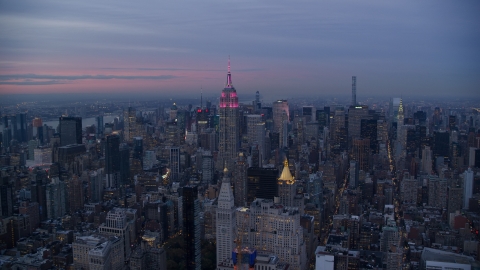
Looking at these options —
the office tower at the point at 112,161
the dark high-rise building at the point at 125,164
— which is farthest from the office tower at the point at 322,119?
the office tower at the point at 112,161

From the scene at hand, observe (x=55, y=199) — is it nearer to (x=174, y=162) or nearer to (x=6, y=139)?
(x=6, y=139)

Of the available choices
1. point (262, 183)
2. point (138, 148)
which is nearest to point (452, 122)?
point (262, 183)

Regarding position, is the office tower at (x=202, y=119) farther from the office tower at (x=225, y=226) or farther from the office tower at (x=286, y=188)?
the office tower at (x=225, y=226)

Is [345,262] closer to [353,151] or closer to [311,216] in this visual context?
[311,216]

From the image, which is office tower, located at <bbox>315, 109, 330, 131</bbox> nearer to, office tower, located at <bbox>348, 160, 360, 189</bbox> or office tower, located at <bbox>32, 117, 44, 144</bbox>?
office tower, located at <bbox>348, 160, 360, 189</bbox>

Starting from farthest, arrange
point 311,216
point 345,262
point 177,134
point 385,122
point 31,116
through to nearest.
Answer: point 177,134
point 385,122
point 311,216
point 345,262
point 31,116

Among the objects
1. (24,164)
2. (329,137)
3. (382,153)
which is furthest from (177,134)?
(24,164)
